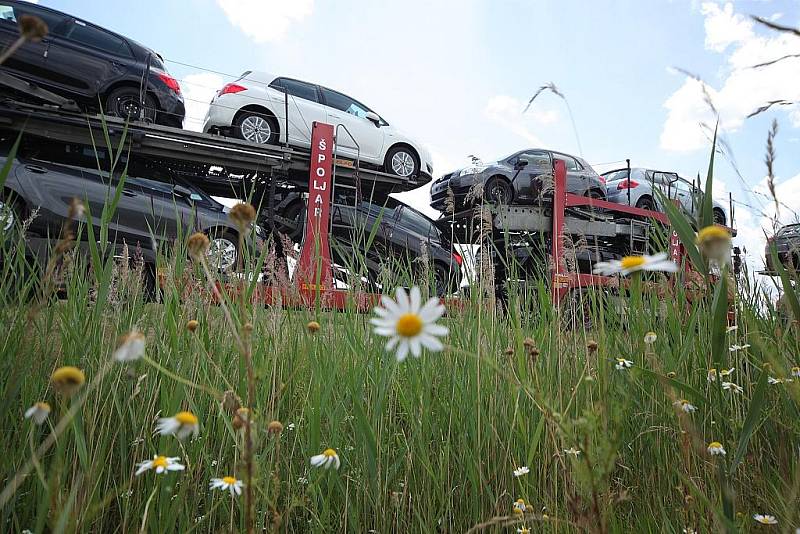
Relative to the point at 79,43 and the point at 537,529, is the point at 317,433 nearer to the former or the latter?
the point at 537,529

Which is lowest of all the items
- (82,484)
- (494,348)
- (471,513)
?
(471,513)

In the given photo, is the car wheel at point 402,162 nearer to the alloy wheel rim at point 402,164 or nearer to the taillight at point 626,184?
the alloy wheel rim at point 402,164

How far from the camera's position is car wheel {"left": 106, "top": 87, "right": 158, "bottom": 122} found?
23.4 ft

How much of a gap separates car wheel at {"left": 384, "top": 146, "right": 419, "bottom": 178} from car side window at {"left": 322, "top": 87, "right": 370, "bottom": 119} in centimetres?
79

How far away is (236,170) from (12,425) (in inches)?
260

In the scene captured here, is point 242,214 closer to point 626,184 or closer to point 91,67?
point 91,67

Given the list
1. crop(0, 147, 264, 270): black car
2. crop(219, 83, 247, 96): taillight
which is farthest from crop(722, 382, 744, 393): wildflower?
crop(219, 83, 247, 96): taillight

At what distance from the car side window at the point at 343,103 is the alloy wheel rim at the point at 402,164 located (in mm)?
871

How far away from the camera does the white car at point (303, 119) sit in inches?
313

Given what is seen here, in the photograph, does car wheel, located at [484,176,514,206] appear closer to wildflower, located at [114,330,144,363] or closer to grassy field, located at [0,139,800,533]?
grassy field, located at [0,139,800,533]

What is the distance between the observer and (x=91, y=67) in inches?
273

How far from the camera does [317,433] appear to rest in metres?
1.41

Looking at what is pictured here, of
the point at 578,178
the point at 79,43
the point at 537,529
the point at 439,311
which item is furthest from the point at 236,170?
the point at 439,311

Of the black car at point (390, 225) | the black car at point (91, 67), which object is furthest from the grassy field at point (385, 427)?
the black car at point (91, 67)
